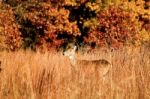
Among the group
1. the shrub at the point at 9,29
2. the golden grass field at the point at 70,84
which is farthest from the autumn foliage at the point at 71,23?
the golden grass field at the point at 70,84

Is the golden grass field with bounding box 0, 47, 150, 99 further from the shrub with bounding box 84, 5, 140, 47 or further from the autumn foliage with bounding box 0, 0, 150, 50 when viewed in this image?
the shrub with bounding box 84, 5, 140, 47

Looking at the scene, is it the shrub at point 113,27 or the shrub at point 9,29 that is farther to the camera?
the shrub at point 9,29

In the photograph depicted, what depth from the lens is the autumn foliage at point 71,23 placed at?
24.6 meters

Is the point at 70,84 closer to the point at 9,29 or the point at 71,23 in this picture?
the point at 9,29

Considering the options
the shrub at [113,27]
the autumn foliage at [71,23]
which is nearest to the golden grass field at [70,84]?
the autumn foliage at [71,23]

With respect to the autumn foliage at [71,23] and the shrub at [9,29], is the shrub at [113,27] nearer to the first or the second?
the autumn foliage at [71,23]

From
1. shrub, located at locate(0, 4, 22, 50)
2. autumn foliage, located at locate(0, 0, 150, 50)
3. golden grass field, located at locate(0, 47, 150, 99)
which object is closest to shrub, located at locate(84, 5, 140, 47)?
autumn foliage, located at locate(0, 0, 150, 50)

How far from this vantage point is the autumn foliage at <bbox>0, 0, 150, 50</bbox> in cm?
2459

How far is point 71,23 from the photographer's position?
2558cm

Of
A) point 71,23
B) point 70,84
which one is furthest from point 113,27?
point 70,84

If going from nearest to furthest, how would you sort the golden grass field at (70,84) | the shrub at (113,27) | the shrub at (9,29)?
the golden grass field at (70,84), the shrub at (113,27), the shrub at (9,29)

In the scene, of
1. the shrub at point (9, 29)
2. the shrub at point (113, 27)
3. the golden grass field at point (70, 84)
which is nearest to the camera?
the golden grass field at point (70, 84)

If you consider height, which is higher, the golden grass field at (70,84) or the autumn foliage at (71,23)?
the golden grass field at (70,84)

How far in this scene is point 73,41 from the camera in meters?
25.9
